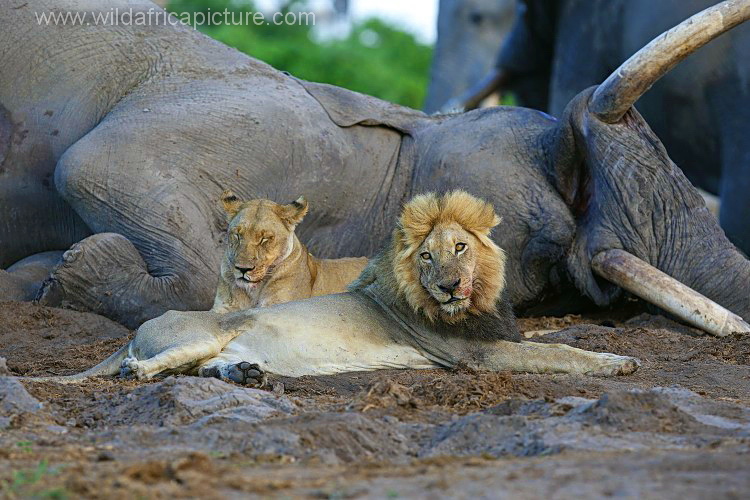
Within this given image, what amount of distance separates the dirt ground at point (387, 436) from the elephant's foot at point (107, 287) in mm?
1217

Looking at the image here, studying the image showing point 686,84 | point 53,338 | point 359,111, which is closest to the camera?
point 53,338

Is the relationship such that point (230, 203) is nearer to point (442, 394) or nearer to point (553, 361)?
point (553, 361)

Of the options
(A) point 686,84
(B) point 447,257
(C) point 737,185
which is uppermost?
(A) point 686,84

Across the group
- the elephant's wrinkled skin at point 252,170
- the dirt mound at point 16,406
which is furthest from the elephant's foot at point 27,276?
the dirt mound at point 16,406

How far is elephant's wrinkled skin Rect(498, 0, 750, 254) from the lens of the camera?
29.8 feet

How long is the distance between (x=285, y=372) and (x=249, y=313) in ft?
1.10

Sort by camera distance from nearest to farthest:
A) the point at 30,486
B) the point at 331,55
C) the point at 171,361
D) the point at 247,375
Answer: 1. the point at 30,486
2. the point at 247,375
3. the point at 171,361
4. the point at 331,55

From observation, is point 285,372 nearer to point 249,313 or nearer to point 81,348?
point 249,313

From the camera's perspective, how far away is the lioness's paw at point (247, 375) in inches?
207

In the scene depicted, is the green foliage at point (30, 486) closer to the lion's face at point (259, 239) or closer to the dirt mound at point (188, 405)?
the dirt mound at point (188, 405)

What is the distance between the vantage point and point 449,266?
18.4 feet

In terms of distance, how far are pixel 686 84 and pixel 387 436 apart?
6025 mm

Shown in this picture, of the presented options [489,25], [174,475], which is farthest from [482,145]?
[489,25]

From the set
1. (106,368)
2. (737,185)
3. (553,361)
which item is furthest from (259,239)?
(737,185)
